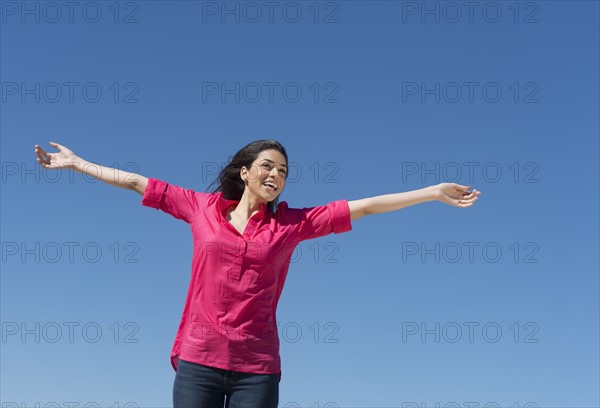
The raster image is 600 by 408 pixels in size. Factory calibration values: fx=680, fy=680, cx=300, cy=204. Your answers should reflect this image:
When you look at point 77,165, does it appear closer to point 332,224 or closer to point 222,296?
point 222,296

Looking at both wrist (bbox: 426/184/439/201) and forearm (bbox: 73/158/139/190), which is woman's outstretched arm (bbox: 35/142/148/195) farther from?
wrist (bbox: 426/184/439/201)

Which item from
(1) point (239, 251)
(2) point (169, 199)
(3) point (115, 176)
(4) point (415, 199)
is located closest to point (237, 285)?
(1) point (239, 251)

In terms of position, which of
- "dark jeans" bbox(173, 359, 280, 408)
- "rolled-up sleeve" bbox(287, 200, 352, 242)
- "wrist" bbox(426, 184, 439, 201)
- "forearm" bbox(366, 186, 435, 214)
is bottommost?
"dark jeans" bbox(173, 359, 280, 408)

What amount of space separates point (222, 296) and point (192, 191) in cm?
108

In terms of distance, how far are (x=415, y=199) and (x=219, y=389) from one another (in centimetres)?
226

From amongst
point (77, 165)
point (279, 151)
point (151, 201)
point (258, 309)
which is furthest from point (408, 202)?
point (77, 165)

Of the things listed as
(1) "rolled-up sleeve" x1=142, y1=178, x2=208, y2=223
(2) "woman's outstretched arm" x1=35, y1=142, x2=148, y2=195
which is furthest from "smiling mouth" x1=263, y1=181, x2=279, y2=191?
(2) "woman's outstretched arm" x1=35, y1=142, x2=148, y2=195

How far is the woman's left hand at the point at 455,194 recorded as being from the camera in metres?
5.89

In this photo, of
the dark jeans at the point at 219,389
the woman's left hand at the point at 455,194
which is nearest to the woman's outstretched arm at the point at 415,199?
the woman's left hand at the point at 455,194

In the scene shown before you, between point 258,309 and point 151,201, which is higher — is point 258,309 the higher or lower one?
the lower one

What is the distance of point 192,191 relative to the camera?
225 inches

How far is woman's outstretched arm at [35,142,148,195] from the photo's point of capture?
565 cm

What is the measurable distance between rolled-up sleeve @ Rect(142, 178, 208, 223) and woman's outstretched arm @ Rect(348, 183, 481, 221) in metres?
1.32

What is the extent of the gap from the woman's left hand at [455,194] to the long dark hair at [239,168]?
1367mm
